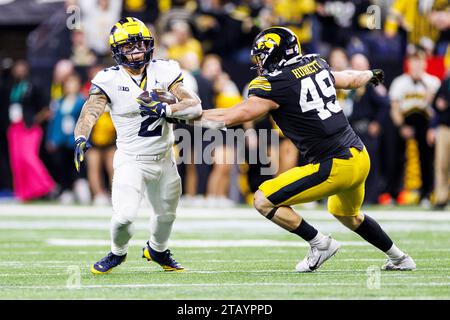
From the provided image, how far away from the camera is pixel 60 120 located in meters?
14.7

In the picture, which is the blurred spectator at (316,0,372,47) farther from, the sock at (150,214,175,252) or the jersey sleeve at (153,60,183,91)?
the sock at (150,214,175,252)

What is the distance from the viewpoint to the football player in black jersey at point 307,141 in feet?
22.1

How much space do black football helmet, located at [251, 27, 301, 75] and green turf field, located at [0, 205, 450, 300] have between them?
1.31 m

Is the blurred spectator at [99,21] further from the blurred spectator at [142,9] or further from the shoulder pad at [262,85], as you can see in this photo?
the shoulder pad at [262,85]

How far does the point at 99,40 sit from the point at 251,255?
7909 mm

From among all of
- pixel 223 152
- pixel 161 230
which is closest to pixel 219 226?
pixel 223 152

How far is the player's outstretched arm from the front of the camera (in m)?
6.76

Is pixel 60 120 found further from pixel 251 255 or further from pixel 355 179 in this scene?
pixel 355 179

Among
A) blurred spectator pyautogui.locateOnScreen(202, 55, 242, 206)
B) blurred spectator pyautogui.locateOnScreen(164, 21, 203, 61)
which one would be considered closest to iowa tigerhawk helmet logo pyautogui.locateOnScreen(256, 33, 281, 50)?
blurred spectator pyautogui.locateOnScreen(202, 55, 242, 206)

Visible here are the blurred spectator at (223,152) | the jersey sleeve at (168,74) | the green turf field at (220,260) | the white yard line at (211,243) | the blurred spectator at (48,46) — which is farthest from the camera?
the blurred spectator at (48,46)

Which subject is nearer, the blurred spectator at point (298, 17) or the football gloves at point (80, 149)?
the football gloves at point (80, 149)

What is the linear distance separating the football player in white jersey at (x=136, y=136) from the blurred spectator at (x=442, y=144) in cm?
626

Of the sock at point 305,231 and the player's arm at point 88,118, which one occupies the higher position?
the player's arm at point 88,118

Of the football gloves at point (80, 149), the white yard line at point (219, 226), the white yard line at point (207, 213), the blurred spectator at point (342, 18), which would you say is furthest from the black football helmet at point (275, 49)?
the blurred spectator at point (342, 18)
